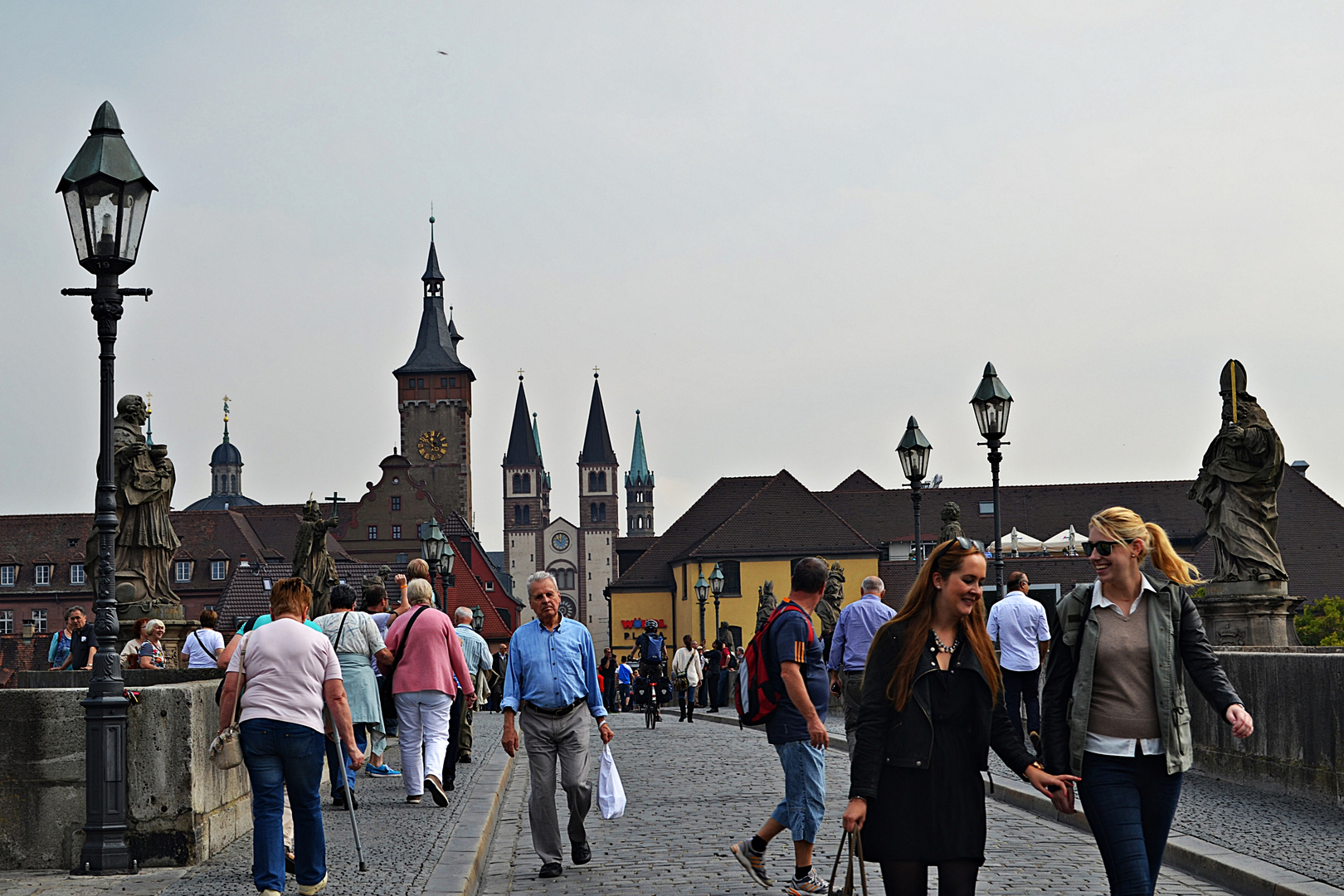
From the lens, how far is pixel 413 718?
11938 millimetres

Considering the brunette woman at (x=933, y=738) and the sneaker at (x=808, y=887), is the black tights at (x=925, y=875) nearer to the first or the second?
the brunette woman at (x=933, y=738)

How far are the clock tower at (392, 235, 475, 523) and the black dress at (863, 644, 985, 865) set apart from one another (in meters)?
122

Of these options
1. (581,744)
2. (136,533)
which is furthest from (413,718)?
(136,533)

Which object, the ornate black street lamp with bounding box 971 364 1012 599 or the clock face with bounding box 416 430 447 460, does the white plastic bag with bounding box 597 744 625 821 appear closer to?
the ornate black street lamp with bounding box 971 364 1012 599

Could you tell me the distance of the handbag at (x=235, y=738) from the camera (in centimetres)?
757

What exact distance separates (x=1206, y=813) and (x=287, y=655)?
6272 mm

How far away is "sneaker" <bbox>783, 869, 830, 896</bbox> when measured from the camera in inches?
317

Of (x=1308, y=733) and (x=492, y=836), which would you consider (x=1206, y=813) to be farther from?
(x=492, y=836)

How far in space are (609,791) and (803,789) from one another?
1.55 metres

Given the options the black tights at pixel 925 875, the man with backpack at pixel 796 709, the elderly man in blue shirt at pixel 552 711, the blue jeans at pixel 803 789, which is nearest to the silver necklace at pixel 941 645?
the black tights at pixel 925 875

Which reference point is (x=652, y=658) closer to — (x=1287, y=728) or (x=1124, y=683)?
(x=1287, y=728)

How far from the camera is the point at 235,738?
25.1 ft

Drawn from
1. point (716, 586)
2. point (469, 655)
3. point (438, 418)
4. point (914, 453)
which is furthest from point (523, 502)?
point (469, 655)

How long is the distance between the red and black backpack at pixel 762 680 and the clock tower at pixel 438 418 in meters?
119
